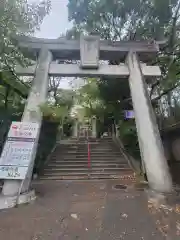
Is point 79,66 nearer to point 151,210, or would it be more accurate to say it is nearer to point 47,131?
point 47,131

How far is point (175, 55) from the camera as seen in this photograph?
9.09m

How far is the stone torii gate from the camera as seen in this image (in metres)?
6.02

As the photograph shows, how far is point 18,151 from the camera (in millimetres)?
5258

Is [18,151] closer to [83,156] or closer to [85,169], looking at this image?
[85,169]

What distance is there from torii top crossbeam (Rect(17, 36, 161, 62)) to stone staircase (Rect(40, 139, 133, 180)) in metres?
4.90

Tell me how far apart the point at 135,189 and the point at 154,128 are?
2.03m

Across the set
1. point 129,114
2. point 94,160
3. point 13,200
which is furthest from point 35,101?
point 129,114

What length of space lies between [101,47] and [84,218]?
6.19 meters

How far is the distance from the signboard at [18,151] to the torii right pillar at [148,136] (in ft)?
11.0

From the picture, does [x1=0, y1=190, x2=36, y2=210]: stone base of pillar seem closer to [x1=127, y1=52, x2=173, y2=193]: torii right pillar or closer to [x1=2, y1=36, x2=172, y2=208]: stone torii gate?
[x1=2, y1=36, x2=172, y2=208]: stone torii gate

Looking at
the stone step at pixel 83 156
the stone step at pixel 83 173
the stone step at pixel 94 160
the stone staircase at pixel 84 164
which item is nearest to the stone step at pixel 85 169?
the stone staircase at pixel 84 164

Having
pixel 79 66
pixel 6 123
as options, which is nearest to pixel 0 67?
pixel 6 123

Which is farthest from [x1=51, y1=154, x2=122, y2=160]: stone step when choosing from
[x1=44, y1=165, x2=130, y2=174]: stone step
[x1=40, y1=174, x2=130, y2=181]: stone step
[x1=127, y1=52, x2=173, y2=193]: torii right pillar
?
[x1=127, y1=52, x2=173, y2=193]: torii right pillar

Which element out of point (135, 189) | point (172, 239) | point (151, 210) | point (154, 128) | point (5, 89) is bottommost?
point (172, 239)
